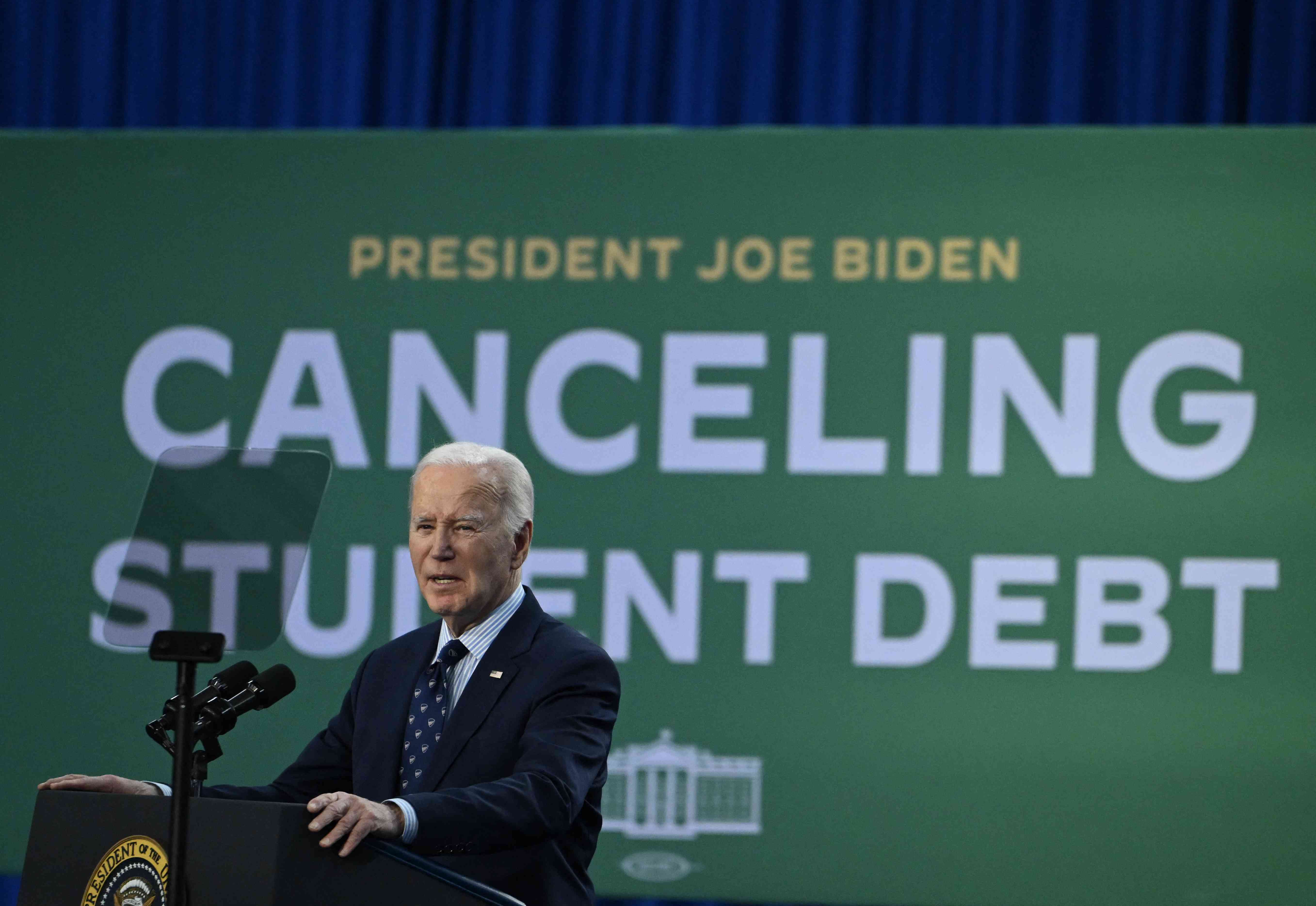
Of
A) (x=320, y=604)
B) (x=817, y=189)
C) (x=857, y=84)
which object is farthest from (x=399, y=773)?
(x=857, y=84)

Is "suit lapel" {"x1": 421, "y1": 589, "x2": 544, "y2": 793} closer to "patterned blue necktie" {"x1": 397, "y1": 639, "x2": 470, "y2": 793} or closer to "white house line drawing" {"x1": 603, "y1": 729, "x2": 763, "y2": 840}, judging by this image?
"patterned blue necktie" {"x1": 397, "y1": 639, "x2": 470, "y2": 793}

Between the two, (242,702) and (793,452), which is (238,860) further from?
(793,452)

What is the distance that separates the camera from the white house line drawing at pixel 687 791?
3.66 meters

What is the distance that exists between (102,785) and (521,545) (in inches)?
26.4

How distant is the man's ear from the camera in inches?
84.2

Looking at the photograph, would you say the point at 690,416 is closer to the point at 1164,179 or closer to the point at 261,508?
the point at 1164,179

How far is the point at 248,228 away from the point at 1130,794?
2685 mm

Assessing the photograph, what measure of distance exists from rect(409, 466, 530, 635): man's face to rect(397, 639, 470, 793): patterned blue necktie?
Answer: 6cm

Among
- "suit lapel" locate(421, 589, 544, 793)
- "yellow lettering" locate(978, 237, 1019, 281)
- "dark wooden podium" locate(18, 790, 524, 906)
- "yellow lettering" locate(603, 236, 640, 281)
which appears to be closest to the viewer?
"dark wooden podium" locate(18, 790, 524, 906)

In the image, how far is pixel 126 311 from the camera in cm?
393

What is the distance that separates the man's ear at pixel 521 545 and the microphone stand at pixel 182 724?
691 millimetres

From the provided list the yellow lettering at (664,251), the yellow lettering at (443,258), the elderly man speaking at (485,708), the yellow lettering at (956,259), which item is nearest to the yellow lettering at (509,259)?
the yellow lettering at (443,258)

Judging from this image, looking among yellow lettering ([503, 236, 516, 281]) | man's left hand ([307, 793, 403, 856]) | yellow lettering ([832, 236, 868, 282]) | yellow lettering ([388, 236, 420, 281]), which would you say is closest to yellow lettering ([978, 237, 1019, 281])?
yellow lettering ([832, 236, 868, 282])

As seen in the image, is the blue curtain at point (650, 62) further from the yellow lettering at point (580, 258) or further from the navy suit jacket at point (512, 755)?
the navy suit jacket at point (512, 755)
